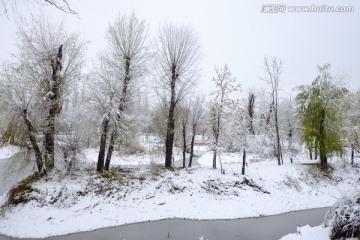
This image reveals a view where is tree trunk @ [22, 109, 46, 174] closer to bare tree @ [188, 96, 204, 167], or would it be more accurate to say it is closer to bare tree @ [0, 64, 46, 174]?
bare tree @ [0, 64, 46, 174]

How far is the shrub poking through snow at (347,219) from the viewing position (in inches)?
255

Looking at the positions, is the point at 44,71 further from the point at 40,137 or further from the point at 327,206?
the point at 327,206

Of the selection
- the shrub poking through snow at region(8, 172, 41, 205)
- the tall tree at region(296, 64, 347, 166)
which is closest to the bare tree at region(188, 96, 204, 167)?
the tall tree at region(296, 64, 347, 166)

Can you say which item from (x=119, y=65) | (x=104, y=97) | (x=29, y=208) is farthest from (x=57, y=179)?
(x=119, y=65)

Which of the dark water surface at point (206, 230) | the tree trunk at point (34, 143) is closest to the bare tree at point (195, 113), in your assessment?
the dark water surface at point (206, 230)

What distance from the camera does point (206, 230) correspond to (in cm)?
1259

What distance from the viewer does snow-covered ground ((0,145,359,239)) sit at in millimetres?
13199

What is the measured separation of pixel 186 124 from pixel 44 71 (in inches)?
692

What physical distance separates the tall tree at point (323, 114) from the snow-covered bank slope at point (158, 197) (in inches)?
131

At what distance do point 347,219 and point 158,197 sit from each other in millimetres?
11646

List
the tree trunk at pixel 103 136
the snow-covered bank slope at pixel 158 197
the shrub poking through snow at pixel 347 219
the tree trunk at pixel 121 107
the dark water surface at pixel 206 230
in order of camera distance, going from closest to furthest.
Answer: the shrub poking through snow at pixel 347 219
the dark water surface at pixel 206 230
the snow-covered bank slope at pixel 158 197
the tree trunk at pixel 103 136
the tree trunk at pixel 121 107

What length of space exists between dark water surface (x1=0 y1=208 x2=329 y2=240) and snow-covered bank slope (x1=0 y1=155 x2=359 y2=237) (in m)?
0.71

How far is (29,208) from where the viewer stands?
44.6 ft

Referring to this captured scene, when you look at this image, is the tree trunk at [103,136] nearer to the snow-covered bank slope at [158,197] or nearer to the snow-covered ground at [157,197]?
the snow-covered ground at [157,197]
